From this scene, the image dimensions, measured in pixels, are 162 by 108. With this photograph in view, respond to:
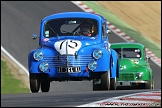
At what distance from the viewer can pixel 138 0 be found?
40562 millimetres

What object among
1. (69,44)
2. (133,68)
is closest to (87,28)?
(69,44)

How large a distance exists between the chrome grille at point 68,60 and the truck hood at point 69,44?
0.13 m

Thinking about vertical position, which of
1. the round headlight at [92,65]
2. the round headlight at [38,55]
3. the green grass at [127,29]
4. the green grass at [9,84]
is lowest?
the green grass at [9,84]

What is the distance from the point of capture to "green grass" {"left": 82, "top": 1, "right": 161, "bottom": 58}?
31.2 meters

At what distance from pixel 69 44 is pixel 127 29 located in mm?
17912

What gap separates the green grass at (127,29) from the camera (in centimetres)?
3122

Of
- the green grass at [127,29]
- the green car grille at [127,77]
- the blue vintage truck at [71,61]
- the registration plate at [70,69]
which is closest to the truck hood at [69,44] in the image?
the blue vintage truck at [71,61]

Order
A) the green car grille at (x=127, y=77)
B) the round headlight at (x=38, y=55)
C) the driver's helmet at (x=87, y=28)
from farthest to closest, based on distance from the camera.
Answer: the green car grille at (x=127, y=77)
the driver's helmet at (x=87, y=28)
the round headlight at (x=38, y=55)

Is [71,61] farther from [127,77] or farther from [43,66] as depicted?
[127,77]

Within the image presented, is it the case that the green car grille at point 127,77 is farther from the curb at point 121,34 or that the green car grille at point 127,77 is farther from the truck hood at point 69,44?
the curb at point 121,34

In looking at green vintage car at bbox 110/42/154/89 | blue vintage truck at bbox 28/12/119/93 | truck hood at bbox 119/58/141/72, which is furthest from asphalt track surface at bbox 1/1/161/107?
blue vintage truck at bbox 28/12/119/93

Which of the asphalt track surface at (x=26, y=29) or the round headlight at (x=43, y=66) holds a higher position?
the asphalt track surface at (x=26, y=29)

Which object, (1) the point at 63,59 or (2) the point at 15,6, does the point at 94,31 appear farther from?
(2) the point at 15,6

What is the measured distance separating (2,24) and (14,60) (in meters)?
5.65
